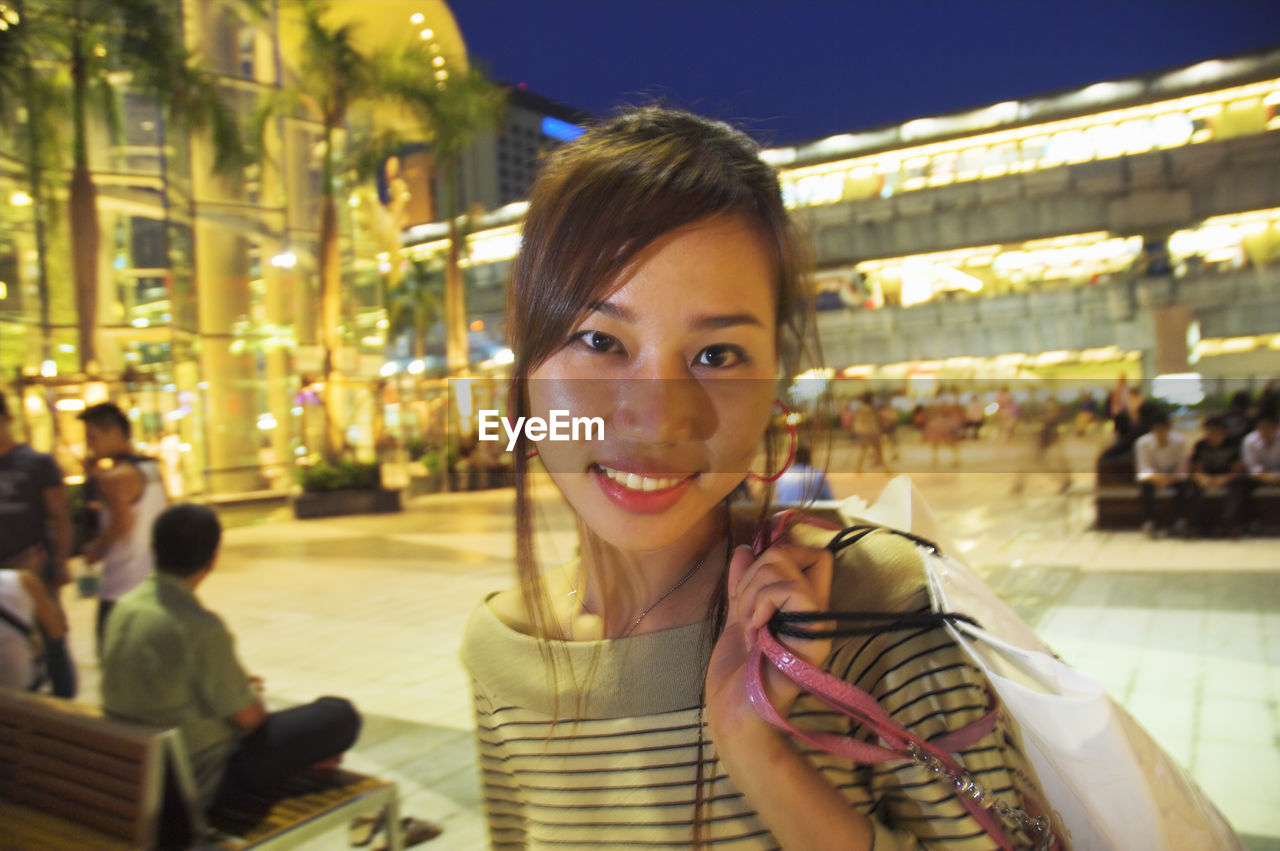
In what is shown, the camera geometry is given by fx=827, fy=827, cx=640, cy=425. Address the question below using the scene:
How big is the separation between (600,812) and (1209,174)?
82.8ft

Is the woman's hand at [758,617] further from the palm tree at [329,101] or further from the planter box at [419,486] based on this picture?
the planter box at [419,486]

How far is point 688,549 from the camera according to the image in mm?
953

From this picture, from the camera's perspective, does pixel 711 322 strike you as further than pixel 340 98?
No

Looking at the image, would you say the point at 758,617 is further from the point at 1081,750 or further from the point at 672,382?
the point at 1081,750

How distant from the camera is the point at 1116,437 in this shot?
0.96m

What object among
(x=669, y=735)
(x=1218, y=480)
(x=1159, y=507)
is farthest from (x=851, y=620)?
(x=1159, y=507)

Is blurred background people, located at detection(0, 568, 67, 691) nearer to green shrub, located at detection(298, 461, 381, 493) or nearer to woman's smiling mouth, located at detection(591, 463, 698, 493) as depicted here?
woman's smiling mouth, located at detection(591, 463, 698, 493)

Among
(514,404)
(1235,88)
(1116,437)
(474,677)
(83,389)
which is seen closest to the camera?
(514,404)

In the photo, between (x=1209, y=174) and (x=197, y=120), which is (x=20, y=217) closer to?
(x=197, y=120)

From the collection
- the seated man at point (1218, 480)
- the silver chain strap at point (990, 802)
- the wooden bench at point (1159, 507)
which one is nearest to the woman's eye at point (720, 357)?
the silver chain strap at point (990, 802)

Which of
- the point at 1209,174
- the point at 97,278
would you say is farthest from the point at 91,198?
the point at 1209,174

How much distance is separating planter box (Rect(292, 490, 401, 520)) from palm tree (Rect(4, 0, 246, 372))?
4.15 meters

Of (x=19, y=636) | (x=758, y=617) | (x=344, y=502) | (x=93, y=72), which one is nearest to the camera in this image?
(x=758, y=617)

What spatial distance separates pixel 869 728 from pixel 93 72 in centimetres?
1486
